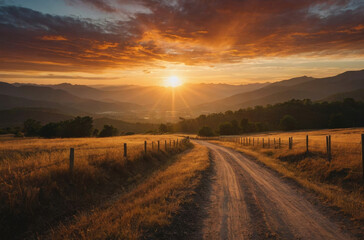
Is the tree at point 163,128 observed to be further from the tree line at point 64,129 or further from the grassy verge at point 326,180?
the grassy verge at point 326,180

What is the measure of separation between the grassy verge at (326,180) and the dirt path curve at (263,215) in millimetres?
960

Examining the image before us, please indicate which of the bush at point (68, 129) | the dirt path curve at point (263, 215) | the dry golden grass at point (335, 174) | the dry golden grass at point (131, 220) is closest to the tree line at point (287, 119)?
the bush at point (68, 129)

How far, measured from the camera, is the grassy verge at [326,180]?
7.92 metres

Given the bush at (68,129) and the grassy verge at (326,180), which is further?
the bush at (68,129)

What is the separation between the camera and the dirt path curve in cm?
587

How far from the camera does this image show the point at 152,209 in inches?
278

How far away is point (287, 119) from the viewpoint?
106 m

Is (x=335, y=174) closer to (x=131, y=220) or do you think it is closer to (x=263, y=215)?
(x=263, y=215)

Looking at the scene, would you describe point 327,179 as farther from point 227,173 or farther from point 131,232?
point 131,232

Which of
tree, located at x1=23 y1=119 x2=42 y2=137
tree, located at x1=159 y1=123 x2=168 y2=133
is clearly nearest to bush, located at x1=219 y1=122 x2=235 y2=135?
tree, located at x1=159 y1=123 x2=168 y2=133

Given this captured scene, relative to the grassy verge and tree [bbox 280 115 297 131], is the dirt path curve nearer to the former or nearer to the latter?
the grassy verge

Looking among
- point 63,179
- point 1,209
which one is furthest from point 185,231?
point 63,179

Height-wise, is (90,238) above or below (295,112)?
below

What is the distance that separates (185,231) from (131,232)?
1.59 meters
